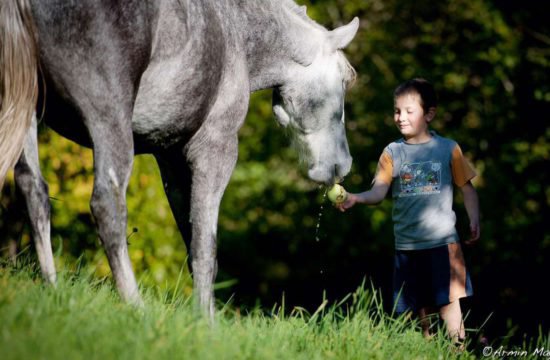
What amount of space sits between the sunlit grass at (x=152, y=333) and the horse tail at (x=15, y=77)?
23.1 inches

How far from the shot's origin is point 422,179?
429 cm

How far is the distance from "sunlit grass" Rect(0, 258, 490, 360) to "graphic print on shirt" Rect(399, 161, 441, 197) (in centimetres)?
81

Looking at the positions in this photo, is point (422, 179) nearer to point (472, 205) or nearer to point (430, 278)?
point (472, 205)

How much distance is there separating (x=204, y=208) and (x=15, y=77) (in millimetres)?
1194

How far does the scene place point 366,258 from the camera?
9539mm

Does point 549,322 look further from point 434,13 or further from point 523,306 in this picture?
point 434,13

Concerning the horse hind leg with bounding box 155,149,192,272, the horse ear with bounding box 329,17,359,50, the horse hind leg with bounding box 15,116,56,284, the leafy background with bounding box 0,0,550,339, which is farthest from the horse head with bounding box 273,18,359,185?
the leafy background with bounding box 0,0,550,339

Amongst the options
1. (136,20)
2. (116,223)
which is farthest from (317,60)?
(116,223)

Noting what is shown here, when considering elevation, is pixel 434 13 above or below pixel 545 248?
above

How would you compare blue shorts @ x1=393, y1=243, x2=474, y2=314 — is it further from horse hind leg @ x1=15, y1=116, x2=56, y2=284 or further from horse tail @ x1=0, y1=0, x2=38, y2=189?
horse tail @ x1=0, y1=0, x2=38, y2=189

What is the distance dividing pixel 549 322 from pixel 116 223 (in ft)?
19.0

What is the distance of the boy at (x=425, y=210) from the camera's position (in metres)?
4.20

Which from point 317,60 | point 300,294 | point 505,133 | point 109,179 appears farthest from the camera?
point 300,294

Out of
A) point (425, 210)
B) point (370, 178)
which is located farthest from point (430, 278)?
point (370, 178)
